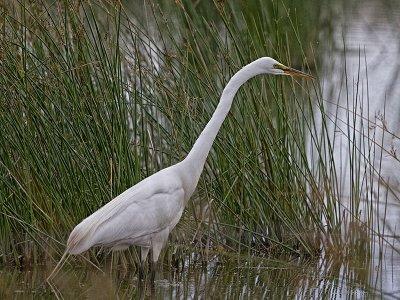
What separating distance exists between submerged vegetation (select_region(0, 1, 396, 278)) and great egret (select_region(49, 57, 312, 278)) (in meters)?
0.29

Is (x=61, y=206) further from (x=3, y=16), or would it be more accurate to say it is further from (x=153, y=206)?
(x=3, y=16)

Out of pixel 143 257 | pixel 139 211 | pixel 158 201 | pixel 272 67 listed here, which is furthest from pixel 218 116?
pixel 143 257

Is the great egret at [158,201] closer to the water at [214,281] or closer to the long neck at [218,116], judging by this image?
the long neck at [218,116]

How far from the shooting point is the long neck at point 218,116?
5.82 m

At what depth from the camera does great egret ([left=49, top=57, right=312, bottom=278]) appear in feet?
18.7

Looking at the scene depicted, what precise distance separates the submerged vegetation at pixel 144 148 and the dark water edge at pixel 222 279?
0.10m

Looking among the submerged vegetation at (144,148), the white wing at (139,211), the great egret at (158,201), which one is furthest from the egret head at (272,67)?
the white wing at (139,211)

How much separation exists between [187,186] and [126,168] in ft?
1.20

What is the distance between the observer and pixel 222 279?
Result: 6.25 meters

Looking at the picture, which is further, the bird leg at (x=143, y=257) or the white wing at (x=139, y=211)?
the bird leg at (x=143, y=257)

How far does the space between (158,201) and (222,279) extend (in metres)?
0.68

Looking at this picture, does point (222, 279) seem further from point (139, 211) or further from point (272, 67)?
point (272, 67)

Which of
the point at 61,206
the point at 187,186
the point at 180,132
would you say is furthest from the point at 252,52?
the point at 61,206

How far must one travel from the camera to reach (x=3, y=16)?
19.9 feet
